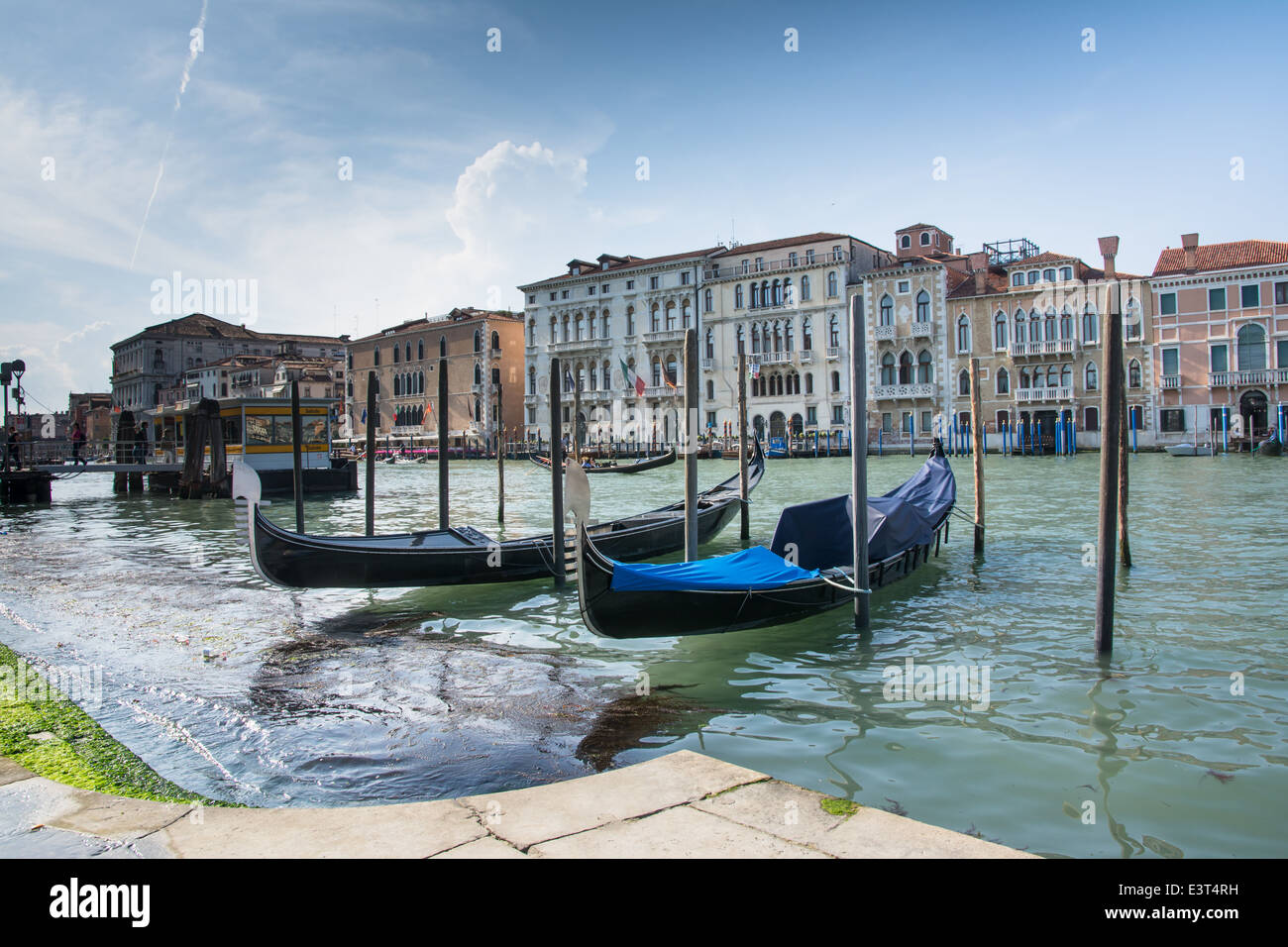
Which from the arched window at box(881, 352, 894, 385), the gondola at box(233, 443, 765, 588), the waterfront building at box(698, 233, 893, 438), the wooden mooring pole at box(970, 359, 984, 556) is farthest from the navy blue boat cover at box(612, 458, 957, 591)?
the arched window at box(881, 352, 894, 385)

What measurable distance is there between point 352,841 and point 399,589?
20.4ft

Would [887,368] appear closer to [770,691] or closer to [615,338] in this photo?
[615,338]

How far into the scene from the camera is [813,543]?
723 centimetres

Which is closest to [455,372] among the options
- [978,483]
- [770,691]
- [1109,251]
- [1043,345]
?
[1043,345]

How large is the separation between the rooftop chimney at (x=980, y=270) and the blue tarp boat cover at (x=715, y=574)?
32609mm

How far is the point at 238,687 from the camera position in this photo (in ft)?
16.2

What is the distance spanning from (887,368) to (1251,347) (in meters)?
12.9

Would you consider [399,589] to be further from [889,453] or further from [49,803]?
[889,453]

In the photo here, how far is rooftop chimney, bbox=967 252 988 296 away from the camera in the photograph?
35375 mm

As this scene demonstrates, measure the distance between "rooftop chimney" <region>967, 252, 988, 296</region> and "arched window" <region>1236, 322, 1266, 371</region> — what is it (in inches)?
350

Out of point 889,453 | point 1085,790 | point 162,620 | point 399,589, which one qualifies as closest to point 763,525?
point 399,589

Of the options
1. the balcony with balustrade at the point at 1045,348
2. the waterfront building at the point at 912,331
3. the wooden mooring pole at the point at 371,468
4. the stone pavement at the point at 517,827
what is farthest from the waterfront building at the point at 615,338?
the stone pavement at the point at 517,827

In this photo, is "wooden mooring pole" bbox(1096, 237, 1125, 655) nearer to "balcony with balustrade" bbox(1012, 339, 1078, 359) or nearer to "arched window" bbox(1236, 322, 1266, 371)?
"arched window" bbox(1236, 322, 1266, 371)
